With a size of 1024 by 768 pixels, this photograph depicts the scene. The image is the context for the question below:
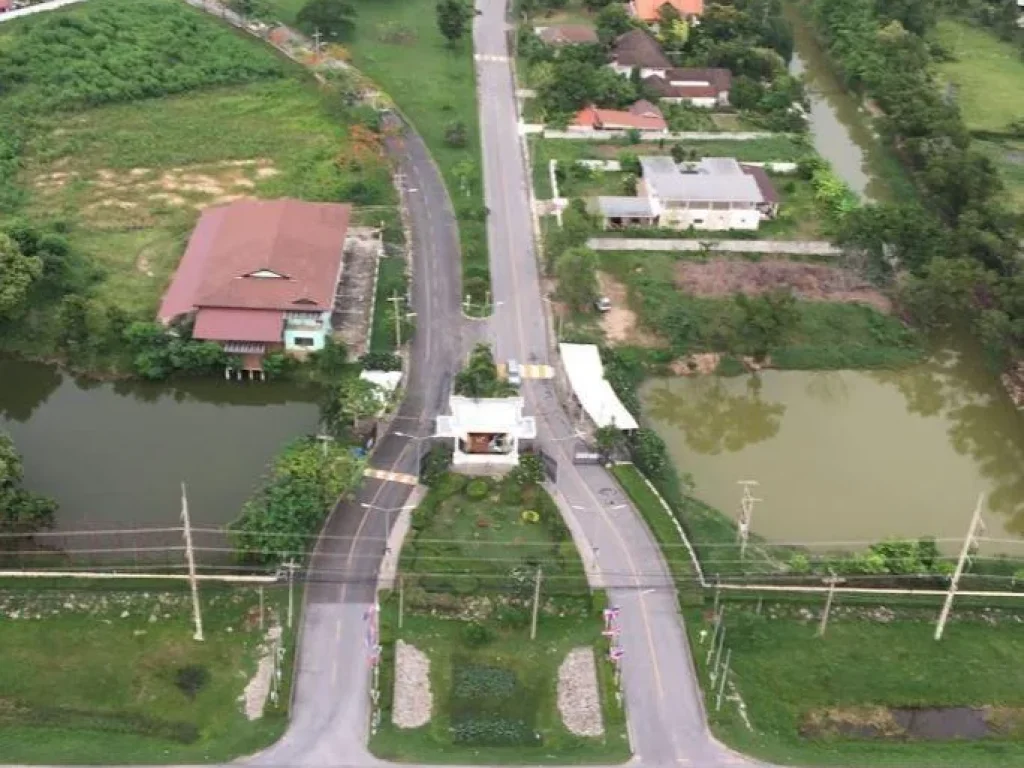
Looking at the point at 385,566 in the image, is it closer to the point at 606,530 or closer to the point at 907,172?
the point at 606,530

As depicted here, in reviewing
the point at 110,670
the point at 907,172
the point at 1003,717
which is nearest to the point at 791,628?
the point at 1003,717

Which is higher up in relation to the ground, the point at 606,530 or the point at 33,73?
the point at 33,73

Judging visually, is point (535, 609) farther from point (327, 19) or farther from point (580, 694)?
point (327, 19)

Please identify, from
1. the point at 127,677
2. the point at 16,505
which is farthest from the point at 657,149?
→ the point at 127,677

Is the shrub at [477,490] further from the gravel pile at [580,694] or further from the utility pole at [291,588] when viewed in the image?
the gravel pile at [580,694]

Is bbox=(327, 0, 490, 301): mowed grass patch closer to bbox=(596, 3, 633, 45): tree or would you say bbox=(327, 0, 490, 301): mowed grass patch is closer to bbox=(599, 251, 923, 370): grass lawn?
bbox=(599, 251, 923, 370): grass lawn

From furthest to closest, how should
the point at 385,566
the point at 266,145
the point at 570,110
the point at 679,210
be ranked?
the point at 570,110 < the point at 266,145 < the point at 679,210 < the point at 385,566

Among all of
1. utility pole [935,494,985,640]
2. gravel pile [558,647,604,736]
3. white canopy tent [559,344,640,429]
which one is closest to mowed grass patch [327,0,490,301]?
white canopy tent [559,344,640,429]
